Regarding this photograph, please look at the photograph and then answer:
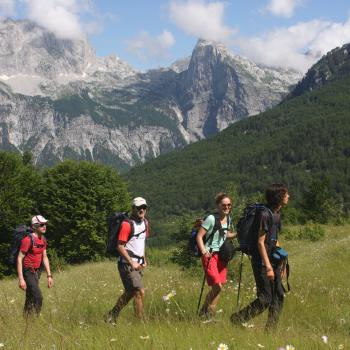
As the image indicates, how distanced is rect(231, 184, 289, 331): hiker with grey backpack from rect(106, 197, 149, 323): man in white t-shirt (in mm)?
2094

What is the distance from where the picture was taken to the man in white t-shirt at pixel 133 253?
8.08 metres

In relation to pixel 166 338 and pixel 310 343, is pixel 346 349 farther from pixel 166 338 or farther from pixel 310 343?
pixel 166 338

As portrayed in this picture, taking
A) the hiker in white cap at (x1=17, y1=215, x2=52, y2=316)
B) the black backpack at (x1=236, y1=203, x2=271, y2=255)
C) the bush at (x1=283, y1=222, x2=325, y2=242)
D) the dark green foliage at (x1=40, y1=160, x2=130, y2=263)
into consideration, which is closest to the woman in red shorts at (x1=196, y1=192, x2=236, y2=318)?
the black backpack at (x1=236, y1=203, x2=271, y2=255)

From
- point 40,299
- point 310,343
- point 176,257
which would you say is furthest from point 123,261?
point 176,257

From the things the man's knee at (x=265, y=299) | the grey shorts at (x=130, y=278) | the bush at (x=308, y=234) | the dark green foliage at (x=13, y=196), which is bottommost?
the bush at (x=308, y=234)

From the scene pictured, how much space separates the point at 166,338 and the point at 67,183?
1598 inches

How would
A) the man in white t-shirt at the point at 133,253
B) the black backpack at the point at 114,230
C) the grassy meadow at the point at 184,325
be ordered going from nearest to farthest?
1. the grassy meadow at the point at 184,325
2. the man in white t-shirt at the point at 133,253
3. the black backpack at the point at 114,230

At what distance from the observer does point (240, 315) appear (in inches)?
256

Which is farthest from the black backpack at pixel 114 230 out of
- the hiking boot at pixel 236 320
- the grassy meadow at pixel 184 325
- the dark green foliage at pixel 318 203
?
the dark green foliage at pixel 318 203

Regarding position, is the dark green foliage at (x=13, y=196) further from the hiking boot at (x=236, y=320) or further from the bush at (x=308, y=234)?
the hiking boot at (x=236, y=320)

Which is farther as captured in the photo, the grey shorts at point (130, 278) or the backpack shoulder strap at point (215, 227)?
the backpack shoulder strap at point (215, 227)

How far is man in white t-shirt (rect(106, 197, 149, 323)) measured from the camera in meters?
8.08

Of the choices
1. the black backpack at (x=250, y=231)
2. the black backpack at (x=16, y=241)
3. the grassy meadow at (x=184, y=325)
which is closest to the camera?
the grassy meadow at (x=184, y=325)

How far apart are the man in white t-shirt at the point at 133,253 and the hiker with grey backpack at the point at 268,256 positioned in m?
2.09
